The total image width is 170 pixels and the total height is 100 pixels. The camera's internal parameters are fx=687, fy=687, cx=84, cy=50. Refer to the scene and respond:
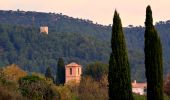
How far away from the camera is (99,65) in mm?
96188

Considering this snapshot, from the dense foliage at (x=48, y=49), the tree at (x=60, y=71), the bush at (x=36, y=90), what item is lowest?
→ the bush at (x=36, y=90)

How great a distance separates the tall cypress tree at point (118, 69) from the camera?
3456 centimetres

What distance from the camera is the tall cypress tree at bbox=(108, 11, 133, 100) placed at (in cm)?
3456

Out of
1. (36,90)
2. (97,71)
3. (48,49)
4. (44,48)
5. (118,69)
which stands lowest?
(36,90)

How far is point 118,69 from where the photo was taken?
34750 millimetres

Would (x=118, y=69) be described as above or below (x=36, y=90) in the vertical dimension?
above

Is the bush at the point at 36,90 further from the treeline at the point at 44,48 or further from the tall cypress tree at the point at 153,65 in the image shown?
the treeline at the point at 44,48

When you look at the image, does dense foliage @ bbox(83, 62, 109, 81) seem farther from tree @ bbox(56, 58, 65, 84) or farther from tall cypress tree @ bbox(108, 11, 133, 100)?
tall cypress tree @ bbox(108, 11, 133, 100)

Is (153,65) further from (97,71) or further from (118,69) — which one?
(97,71)

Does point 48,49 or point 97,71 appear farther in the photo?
point 48,49

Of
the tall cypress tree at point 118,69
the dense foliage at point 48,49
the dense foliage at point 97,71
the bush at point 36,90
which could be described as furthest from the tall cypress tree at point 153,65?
the dense foliage at point 48,49

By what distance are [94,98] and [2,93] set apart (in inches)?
1115

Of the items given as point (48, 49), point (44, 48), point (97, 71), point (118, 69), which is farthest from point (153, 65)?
point (44, 48)

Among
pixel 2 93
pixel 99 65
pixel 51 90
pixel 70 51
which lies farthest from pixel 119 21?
pixel 70 51
